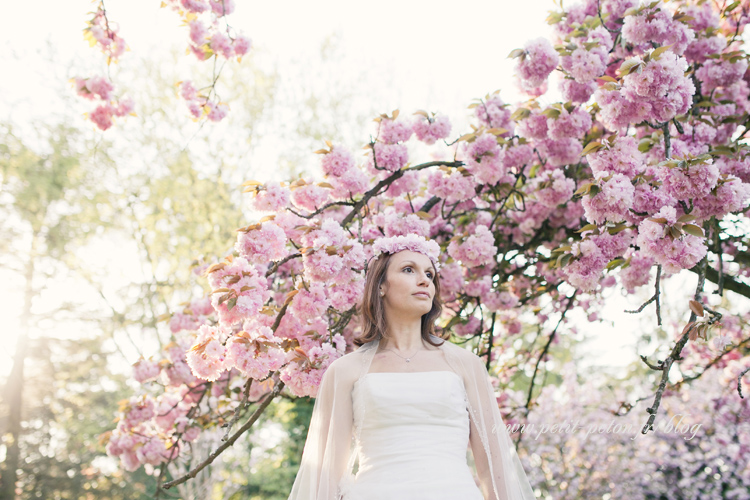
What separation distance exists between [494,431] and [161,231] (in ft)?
24.7

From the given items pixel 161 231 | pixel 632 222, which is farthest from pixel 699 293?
pixel 161 231

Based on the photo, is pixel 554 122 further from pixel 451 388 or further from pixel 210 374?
pixel 210 374

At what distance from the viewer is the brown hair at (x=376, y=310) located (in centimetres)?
215

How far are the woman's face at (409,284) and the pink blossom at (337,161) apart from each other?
0.65m

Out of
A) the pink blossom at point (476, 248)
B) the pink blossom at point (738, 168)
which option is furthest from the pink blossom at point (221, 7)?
the pink blossom at point (738, 168)

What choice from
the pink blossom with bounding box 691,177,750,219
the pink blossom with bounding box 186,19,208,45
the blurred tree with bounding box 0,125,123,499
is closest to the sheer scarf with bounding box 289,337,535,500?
the pink blossom with bounding box 691,177,750,219

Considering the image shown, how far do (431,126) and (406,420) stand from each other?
171 cm

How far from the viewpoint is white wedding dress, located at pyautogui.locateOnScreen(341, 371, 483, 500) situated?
170 cm

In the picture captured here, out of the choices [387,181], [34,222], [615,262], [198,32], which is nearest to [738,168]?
[615,262]

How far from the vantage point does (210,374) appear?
7.15 ft

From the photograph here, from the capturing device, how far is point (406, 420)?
185cm

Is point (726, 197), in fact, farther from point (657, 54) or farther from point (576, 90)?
point (576, 90)

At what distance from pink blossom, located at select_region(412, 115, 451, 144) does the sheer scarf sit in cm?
137

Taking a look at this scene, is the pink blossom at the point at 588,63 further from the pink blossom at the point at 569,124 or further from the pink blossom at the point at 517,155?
the pink blossom at the point at 517,155
